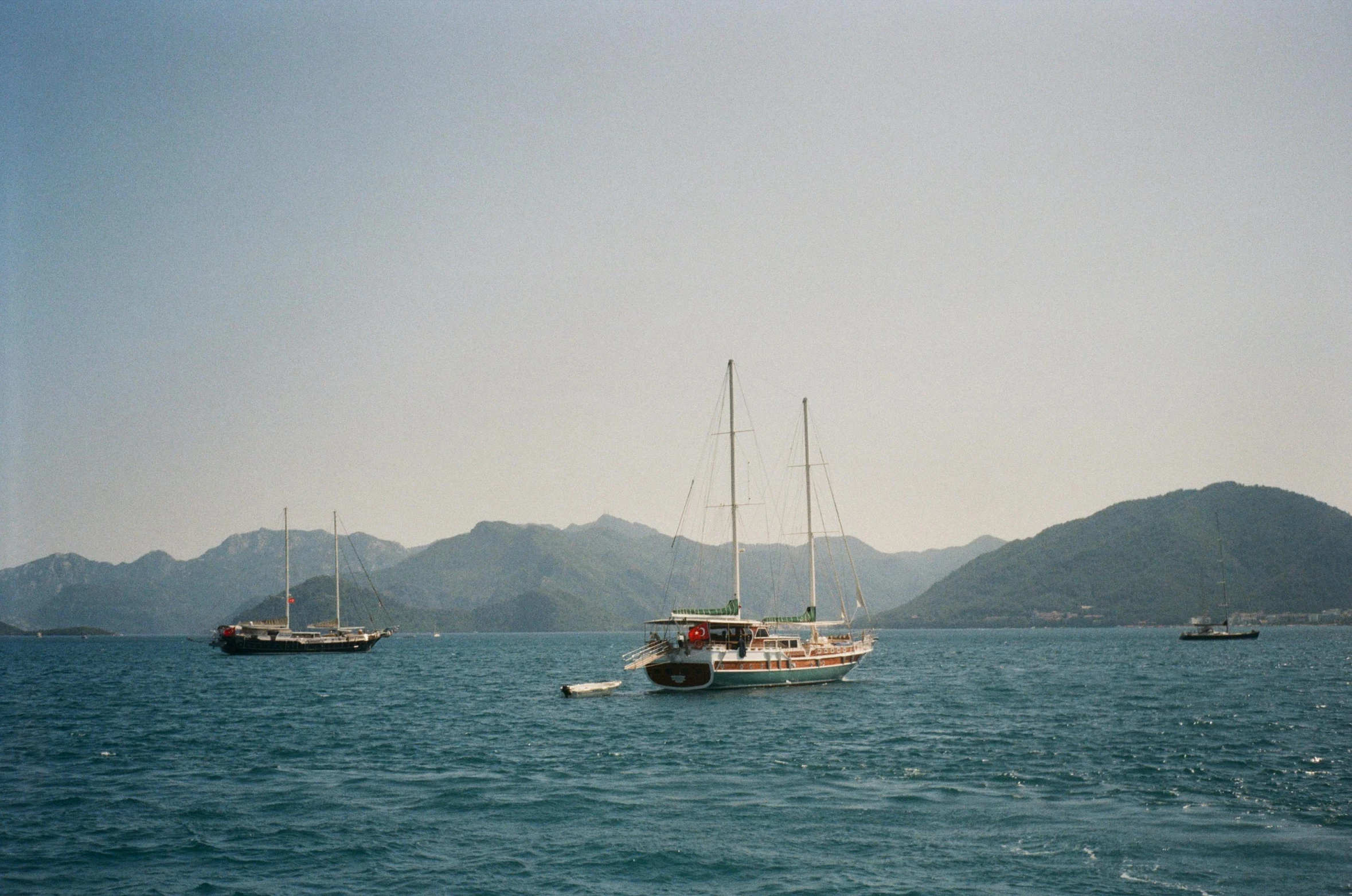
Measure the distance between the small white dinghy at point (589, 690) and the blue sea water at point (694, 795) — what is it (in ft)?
9.96

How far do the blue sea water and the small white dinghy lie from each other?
120 inches

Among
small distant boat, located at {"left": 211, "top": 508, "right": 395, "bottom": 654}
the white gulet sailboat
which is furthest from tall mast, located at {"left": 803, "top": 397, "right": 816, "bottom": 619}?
small distant boat, located at {"left": 211, "top": 508, "right": 395, "bottom": 654}

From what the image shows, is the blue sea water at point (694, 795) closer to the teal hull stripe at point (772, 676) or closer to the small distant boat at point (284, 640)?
the teal hull stripe at point (772, 676)

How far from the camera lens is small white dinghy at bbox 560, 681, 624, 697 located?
75250 mm

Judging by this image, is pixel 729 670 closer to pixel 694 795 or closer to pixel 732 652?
pixel 732 652

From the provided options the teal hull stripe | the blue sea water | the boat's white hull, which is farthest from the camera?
the teal hull stripe

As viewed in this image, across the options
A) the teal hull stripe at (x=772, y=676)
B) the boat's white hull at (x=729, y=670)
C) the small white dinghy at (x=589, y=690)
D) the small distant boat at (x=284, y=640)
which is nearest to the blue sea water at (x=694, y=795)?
the teal hull stripe at (x=772, y=676)

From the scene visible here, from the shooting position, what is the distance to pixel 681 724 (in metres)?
55.3

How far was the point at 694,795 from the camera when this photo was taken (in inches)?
1357

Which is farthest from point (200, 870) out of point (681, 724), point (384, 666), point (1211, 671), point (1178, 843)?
point (384, 666)

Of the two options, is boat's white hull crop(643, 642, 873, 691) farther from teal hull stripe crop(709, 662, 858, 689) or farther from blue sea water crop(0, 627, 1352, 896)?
blue sea water crop(0, 627, 1352, 896)

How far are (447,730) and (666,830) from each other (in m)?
28.5

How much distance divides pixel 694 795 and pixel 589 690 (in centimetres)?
4321

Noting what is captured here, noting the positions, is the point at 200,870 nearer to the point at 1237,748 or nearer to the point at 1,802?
the point at 1,802
